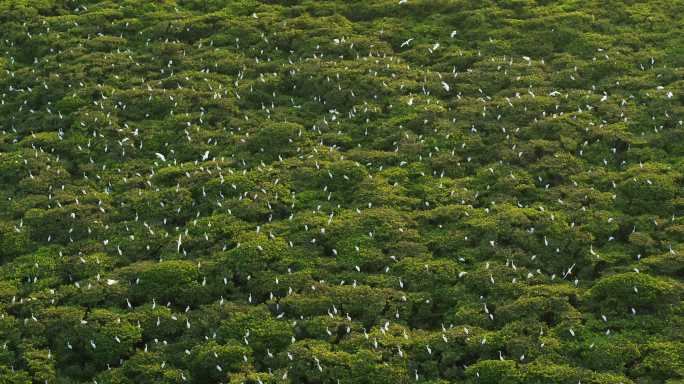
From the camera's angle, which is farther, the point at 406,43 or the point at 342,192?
the point at 406,43

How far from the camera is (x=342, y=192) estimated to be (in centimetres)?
1606

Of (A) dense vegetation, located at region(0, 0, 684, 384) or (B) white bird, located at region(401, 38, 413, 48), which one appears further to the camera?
(B) white bird, located at region(401, 38, 413, 48)

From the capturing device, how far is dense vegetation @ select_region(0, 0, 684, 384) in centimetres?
1249

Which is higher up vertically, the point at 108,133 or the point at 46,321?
the point at 108,133

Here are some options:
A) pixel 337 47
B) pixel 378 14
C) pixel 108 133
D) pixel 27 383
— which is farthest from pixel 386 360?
pixel 378 14

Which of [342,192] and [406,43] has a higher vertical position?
[406,43]

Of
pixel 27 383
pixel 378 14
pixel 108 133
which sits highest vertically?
pixel 378 14

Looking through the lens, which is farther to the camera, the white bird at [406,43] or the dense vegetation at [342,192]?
the white bird at [406,43]

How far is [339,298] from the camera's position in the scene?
1332cm

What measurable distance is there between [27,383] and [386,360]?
17.6ft

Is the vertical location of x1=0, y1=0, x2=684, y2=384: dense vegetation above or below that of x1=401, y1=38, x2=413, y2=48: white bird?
below

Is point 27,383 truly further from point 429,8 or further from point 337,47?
point 429,8

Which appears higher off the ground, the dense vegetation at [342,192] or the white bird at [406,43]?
the white bird at [406,43]

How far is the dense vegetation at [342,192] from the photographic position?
12.5m
